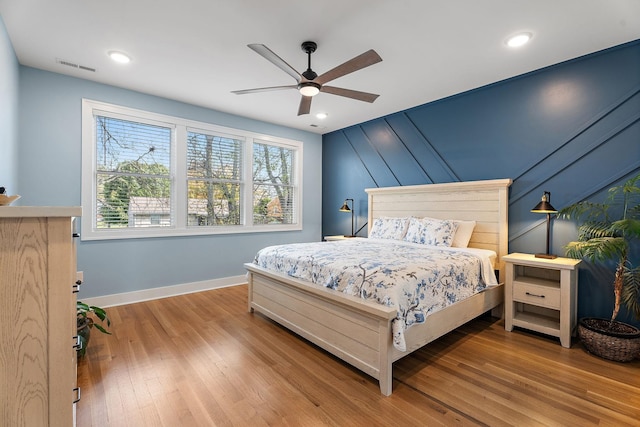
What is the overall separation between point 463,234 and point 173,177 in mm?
3852

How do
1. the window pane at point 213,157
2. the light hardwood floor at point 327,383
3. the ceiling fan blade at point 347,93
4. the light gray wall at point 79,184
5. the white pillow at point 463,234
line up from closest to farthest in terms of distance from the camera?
the light hardwood floor at point 327,383, the ceiling fan blade at point 347,93, the light gray wall at point 79,184, the white pillow at point 463,234, the window pane at point 213,157

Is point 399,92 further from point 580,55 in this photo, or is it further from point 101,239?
point 101,239

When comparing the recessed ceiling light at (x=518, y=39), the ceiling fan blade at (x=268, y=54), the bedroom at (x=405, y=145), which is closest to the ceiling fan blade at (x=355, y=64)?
the ceiling fan blade at (x=268, y=54)

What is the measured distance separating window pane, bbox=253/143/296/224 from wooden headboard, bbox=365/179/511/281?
1.88m

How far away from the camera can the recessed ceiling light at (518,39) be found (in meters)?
2.49

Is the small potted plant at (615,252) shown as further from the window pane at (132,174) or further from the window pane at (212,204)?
the window pane at (132,174)

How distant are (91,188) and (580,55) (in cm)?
539

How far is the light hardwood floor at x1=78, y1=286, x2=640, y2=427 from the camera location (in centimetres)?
172

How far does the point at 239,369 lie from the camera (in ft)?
7.25

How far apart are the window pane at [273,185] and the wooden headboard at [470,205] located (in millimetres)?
1881

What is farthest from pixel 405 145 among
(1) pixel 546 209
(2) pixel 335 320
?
(2) pixel 335 320

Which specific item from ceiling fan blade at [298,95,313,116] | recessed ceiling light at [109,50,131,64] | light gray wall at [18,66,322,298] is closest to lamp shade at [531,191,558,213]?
ceiling fan blade at [298,95,313,116]

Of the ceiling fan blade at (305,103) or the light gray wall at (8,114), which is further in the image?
the ceiling fan blade at (305,103)

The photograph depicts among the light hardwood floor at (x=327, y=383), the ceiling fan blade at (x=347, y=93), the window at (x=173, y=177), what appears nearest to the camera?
the light hardwood floor at (x=327, y=383)
